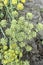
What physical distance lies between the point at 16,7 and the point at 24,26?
37 centimetres

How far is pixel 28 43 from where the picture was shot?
184 centimetres

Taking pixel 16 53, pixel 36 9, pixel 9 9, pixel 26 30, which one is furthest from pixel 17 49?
pixel 36 9

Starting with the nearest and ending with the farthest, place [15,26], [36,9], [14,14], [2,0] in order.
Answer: [15,26] < [14,14] < [2,0] < [36,9]

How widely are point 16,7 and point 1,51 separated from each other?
1.53ft

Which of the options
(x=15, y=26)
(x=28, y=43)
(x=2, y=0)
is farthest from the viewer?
(x=28, y=43)

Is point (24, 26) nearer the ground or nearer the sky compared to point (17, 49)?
nearer the sky

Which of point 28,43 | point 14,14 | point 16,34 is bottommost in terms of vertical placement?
point 28,43

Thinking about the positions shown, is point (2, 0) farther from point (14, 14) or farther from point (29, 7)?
point (29, 7)

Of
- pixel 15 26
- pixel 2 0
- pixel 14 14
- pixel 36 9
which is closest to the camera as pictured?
pixel 15 26

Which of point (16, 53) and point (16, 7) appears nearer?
point (16, 53)

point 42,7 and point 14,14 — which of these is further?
point 42,7

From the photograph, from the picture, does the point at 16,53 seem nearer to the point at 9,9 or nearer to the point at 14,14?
the point at 14,14

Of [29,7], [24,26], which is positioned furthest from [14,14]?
[29,7]

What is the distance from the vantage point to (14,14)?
1.61 metres
